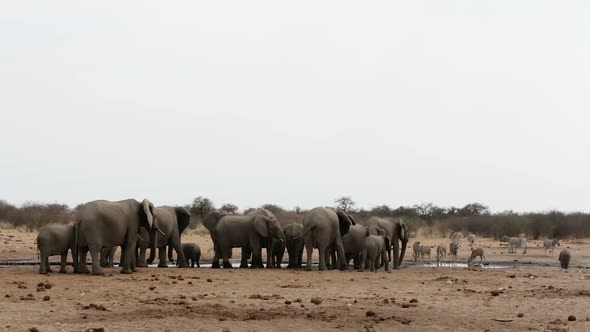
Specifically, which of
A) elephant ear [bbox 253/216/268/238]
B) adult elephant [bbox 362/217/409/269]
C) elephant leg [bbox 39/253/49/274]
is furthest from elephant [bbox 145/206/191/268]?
adult elephant [bbox 362/217/409/269]

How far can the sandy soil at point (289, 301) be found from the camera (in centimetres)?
1354

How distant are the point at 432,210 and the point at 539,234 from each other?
35009 mm

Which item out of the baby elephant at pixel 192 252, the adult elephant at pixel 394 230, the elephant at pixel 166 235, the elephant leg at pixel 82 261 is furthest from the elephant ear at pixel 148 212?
the adult elephant at pixel 394 230

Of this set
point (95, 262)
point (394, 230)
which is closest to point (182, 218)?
point (394, 230)

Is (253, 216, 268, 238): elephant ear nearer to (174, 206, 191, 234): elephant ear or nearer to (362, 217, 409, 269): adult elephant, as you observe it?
(174, 206, 191, 234): elephant ear

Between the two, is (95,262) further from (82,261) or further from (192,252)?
(192,252)

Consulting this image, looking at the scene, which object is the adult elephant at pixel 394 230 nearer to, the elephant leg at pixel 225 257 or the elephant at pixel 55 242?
the elephant leg at pixel 225 257

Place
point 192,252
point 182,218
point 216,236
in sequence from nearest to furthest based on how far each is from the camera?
1. point 216,236
2. point 192,252
3. point 182,218

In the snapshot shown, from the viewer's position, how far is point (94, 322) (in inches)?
518

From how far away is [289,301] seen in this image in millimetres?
16062

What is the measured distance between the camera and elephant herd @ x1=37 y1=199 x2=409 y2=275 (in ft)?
72.5

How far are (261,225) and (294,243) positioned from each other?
1547 millimetres

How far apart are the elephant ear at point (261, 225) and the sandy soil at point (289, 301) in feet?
9.33

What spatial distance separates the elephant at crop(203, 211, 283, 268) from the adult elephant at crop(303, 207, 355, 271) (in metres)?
1.20
